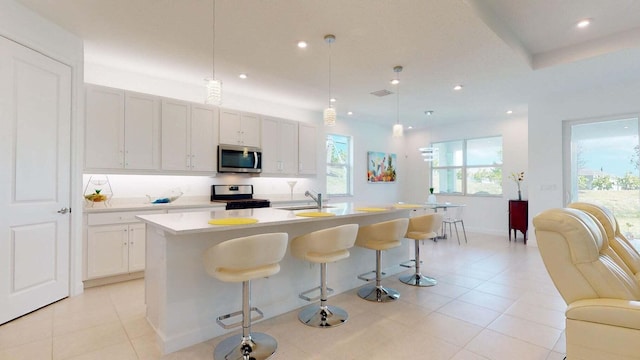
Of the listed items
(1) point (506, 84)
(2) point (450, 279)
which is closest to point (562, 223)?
(2) point (450, 279)

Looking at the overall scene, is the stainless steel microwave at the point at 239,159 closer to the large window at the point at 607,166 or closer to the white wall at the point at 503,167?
the white wall at the point at 503,167

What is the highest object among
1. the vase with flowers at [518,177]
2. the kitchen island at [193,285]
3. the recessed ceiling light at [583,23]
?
the recessed ceiling light at [583,23]

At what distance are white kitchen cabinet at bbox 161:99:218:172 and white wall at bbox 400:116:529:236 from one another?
19.0 feet

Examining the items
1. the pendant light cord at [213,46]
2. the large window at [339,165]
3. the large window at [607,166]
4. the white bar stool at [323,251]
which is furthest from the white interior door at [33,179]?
the large window at [607,166]

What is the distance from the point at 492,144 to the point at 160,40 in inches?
278

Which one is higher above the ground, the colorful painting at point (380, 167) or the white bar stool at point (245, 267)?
the colorful painting at point (380, 167)

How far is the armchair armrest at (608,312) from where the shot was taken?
59.6 inches

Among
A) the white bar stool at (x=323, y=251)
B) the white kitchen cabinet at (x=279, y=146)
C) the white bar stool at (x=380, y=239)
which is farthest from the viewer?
the white kitchen cabinet at (x=279, y=146)

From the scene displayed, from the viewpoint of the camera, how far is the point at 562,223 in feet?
5.58

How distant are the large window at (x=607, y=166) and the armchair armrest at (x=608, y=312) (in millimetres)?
4595

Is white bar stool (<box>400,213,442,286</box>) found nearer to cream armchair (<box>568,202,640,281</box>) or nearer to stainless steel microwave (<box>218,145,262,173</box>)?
cream armchair (<box>568,202,640,281</box>)

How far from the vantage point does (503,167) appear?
7039 mm

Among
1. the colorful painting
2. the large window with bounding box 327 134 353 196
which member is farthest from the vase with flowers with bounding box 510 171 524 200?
the large window with bounding box 327 134 353 196

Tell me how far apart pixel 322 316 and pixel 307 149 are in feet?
12.6
